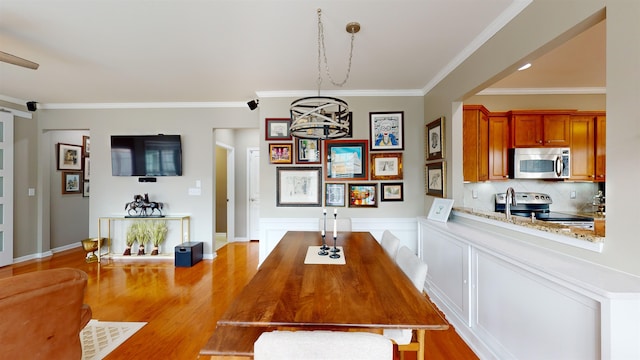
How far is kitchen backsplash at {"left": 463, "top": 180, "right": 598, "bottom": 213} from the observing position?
3617mm

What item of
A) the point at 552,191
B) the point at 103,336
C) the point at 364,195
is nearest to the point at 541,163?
the point at 552,191

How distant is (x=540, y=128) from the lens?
3.43 meters

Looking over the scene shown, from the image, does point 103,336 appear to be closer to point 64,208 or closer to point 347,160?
point 347,160

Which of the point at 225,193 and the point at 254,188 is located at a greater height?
the point at 254,188

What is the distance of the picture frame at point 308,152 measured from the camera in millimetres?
3676

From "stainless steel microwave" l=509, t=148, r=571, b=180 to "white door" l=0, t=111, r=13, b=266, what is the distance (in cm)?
736

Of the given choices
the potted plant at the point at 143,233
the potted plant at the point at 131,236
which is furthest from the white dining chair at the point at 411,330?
the potted plant at the point at 131,236

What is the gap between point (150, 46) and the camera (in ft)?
8.16

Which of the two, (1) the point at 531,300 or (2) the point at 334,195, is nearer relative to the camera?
(1) the point at 531,300

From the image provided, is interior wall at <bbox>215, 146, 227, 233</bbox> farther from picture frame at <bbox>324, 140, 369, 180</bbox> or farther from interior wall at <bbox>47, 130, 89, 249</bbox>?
picture frame at <bbox>324, 140, 369, 180</bbox>

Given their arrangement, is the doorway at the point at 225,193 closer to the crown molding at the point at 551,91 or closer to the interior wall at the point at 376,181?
the interior wall at the point at 376,181

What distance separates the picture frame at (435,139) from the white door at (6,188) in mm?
6218

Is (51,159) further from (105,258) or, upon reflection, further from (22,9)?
(22,9)

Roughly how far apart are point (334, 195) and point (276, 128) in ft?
4.16
